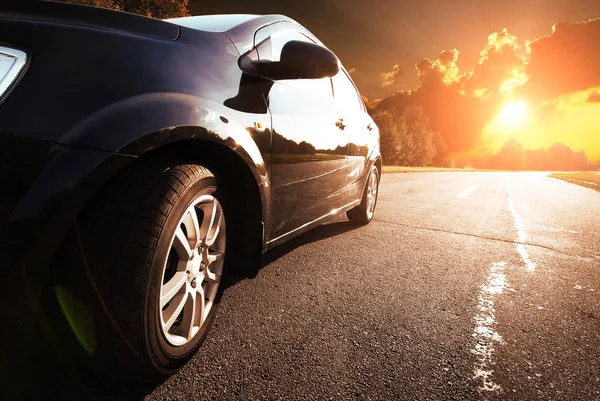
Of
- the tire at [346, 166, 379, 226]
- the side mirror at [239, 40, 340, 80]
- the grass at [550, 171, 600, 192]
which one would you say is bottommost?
the grass at [550, 171, 600, 192]

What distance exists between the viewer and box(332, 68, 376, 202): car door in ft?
10.5

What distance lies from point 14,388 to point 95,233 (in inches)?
24.6

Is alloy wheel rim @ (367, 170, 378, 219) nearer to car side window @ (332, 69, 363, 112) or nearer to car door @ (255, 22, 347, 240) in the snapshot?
car side window @ (332, 69, 363, 112)

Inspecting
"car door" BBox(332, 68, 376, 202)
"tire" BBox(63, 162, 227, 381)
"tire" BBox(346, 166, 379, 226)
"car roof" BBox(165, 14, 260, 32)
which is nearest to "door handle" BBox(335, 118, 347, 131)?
"car door" BBox(332, 68, 376, 202)

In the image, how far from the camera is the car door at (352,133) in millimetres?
3209

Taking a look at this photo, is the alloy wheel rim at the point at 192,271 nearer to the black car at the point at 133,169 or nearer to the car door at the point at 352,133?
the black car at the point at 133,169

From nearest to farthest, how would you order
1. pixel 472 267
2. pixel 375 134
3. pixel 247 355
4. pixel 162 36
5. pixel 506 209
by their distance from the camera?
pixel 162 36, pixel 247 355, pixel 472 267, pixel 375 134, pixel 506 209

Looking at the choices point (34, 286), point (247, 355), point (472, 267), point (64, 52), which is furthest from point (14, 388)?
point (472, 267)

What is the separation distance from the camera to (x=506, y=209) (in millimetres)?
6910

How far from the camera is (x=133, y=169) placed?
128 cm

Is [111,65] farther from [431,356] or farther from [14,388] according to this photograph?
[431,356]

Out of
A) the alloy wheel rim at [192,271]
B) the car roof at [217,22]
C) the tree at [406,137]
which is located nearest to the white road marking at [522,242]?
the alloy wheel rim at [192,271]

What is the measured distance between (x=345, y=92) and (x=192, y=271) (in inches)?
102

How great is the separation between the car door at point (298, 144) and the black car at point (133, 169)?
3 cm
